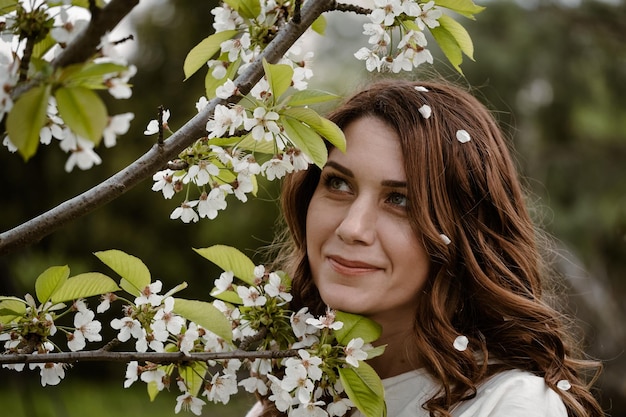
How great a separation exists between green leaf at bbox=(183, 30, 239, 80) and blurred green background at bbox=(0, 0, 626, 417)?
4.22 m

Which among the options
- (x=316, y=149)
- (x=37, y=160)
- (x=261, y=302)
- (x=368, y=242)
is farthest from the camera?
(x=37, y=160)

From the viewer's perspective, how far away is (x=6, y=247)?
2.80ft

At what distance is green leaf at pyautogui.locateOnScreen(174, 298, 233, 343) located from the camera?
1.19 meters

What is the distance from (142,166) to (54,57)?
20 centimetres

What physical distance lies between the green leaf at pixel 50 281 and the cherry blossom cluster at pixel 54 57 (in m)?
0.28

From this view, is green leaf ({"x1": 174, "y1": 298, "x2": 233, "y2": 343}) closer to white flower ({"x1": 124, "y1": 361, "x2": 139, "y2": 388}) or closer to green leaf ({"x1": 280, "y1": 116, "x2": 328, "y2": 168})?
white flower ({"x1": 124, "y1": 361, "x2": 139, "y2": 388})

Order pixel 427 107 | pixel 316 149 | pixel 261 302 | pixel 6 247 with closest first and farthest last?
pixel 6 247 < pixel 316 149 < pixel 261 302 < pixel 427 107

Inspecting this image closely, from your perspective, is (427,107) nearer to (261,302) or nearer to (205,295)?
(261,302)

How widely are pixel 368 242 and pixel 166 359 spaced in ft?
1.62

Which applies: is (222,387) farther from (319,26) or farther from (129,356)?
(319,26)

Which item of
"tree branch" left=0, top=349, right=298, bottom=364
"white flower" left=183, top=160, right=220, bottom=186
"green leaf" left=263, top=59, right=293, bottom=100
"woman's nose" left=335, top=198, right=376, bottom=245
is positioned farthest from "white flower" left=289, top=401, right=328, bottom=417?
"green leaf" left=263, top=59, right=293, bottom=100

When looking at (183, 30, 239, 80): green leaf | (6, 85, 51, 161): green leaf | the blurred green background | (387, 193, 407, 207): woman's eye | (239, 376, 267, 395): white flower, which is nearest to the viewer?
(6, 85, 51, 161): green leaf

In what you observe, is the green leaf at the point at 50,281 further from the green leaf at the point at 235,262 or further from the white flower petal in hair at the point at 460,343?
the white flower petal in hair at the point at 460,343

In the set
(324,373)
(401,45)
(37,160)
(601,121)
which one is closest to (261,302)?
(324,373)
